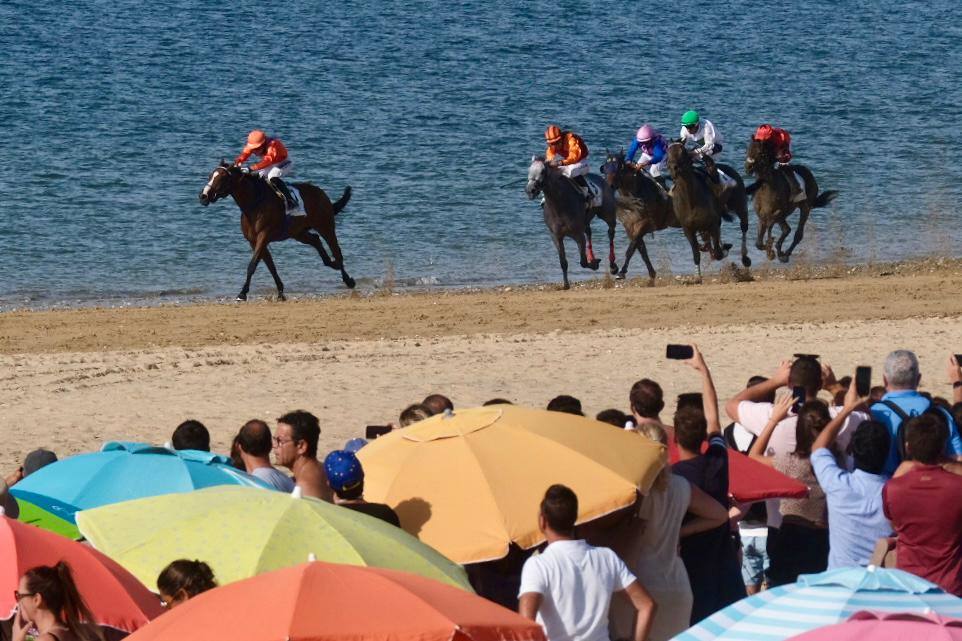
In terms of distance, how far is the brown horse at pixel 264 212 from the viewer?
21.9m

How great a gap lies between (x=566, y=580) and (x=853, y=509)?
1.68 metres

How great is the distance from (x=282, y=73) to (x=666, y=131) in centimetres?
1172

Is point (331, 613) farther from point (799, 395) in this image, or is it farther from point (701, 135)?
point (701, 135)

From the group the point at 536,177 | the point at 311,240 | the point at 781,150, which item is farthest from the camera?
the point at 781,150

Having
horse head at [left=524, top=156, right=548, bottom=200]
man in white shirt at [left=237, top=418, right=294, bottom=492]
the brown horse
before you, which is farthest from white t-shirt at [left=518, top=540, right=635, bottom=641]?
horse head at [left=524, top=156, right=548, bottom=200]

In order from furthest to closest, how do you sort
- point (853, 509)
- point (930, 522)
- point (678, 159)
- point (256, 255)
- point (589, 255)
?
point (589, 255)
point (678, 159)
point (256, 255)
point (853, 509)
point (930, 522)

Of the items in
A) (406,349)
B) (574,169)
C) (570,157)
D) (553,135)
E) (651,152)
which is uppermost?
(553,135)

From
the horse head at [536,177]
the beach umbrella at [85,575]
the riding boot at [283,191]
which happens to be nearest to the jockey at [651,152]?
the horse head at [536,177]

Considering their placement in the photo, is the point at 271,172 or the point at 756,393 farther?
the point at 271,172

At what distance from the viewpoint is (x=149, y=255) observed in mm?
28922

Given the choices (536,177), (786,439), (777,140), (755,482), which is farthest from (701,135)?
(755,482)

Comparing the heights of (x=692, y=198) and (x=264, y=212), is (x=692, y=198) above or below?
above

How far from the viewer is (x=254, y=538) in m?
6.17

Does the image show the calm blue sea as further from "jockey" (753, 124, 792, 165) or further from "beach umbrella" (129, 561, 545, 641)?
"beach umbrella" (129, 561, 545, 641)
